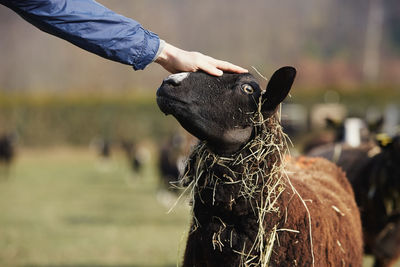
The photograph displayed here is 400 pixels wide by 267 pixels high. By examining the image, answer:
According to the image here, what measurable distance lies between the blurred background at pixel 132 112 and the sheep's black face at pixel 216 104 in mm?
672

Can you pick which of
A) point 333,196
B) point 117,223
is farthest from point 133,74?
point 333,196

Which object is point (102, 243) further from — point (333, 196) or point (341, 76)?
point (341, 76)

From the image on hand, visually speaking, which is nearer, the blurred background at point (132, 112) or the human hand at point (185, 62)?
the human hand at point (185, 62)

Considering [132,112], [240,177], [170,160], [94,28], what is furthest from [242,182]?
[132,112]

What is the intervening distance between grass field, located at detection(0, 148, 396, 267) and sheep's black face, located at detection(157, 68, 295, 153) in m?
0.62

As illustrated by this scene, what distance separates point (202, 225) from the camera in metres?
3.67

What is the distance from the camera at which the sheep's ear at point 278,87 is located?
3.37 metres

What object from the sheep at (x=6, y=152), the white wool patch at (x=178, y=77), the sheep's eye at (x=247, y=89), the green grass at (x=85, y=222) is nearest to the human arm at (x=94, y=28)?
the white wool patch at (x=178, y=77)

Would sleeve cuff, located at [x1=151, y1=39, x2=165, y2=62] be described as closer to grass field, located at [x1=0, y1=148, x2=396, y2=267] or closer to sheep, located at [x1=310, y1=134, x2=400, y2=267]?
grass field, located at [x1=0, y1=148, x2=396, y2=267]

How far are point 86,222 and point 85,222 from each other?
2 centimetres

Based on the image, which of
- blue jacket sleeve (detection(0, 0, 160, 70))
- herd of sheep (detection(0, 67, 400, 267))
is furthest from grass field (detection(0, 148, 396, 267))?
blue jacket sleeve (detection(0, 0, 160, 70))

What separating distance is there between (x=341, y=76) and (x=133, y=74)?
93.2 feet

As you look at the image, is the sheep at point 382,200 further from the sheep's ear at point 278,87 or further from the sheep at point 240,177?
the sheep's ear at point 278,87

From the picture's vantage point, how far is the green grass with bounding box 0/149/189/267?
8.87 m
